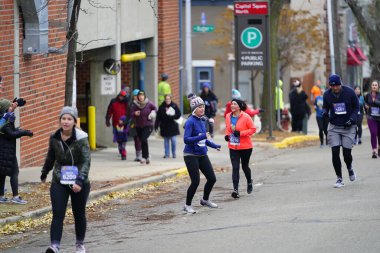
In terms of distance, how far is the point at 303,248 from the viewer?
10.6 meters

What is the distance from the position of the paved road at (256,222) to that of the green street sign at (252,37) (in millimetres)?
11786

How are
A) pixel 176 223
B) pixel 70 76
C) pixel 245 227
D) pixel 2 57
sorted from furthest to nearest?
pixel 2 57 → pixel 70 76 → pixel 176 223 → pixel 245 227

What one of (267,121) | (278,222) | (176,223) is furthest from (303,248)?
(267,121)

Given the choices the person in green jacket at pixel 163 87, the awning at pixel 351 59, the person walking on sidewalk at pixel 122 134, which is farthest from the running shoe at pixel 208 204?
the awning at pixel 351 59

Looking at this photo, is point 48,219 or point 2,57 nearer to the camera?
point 48,219

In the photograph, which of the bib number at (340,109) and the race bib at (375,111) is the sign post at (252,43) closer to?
the race bib at (375,111)

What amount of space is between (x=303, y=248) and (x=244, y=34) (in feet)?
66.7

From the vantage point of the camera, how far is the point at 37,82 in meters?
20.9

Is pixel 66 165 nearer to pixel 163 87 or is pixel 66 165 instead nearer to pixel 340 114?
pixel 340 114

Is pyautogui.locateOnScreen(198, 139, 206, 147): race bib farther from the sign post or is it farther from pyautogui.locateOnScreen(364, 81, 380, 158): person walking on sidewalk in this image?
the sign post

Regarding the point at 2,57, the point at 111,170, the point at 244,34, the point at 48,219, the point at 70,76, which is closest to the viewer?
the point at 48,219

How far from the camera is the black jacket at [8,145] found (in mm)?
14688

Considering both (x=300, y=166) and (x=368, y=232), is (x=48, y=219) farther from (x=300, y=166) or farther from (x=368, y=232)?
(x=300, y=166)

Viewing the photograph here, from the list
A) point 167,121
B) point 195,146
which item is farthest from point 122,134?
point 195,146
